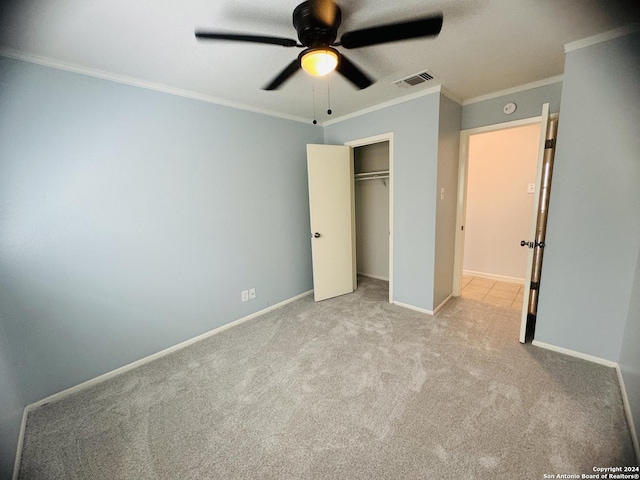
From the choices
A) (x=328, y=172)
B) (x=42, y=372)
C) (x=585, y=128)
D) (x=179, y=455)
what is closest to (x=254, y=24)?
(x=328, y=172)

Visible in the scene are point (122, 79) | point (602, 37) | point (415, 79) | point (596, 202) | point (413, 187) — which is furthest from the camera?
point (413, 187)

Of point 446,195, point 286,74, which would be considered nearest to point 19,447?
point 286,74

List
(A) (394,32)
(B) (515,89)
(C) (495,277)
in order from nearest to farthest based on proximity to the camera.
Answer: (A) (394,32)
(B) (515,89)
(C) (495,277)

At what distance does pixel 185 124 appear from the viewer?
93.6 inches

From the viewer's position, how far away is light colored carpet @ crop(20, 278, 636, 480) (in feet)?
4.40

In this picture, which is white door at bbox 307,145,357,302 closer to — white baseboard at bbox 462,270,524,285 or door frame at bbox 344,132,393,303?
door frame at bbox 344,132,393,303

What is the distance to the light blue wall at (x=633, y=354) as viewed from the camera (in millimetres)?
1485

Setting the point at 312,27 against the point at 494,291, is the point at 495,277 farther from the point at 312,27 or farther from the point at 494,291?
the point at 312,27

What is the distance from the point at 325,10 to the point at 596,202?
2331mm

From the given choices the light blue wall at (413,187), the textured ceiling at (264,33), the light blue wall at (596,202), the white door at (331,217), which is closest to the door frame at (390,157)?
the light blue wall at (413,187)

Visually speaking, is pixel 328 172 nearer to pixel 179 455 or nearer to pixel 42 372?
pixel 179 455

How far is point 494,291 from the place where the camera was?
3.56 metres

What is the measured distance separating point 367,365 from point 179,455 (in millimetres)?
1392

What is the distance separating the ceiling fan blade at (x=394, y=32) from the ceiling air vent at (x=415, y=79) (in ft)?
3.73
